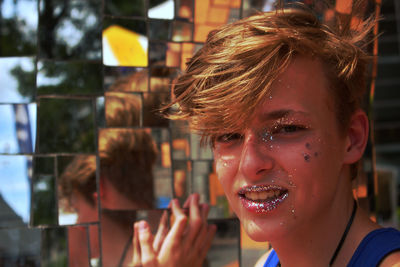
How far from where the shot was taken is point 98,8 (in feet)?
5.89

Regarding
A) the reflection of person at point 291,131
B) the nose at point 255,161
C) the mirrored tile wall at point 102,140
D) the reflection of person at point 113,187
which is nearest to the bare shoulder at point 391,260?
the reflection of person at point 291,131

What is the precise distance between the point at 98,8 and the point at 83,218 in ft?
2.81

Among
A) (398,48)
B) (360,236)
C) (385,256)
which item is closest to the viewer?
(385,256)

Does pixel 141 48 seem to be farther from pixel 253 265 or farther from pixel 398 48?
pixel 398 48

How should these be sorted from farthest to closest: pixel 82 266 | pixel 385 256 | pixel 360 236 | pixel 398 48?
pixel 398 48, pixel 82 266, pixel 360 236, pixel 385 256

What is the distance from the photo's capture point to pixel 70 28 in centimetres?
182

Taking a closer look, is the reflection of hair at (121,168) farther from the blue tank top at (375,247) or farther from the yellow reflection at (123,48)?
the blue tank top at (375,247)

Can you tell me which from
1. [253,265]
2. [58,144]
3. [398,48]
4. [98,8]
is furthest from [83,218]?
[398,48]

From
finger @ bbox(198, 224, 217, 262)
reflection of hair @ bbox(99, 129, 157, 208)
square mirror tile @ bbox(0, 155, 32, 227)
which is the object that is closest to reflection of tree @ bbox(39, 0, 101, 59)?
reflection of hair @ bbox(99, 129, 157, 208)

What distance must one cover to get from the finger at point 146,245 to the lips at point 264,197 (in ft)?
1.89

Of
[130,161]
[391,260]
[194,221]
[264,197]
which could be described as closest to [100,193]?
[130,161]

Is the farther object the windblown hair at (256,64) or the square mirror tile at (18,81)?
the square mirror tile at (18,81)

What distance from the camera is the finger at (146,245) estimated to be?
64.3 inches

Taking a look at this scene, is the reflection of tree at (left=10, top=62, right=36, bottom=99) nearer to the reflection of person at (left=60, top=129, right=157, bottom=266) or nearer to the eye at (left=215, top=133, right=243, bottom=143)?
the reflection of person at (left=60, top=129, right=157, bottom=266)
